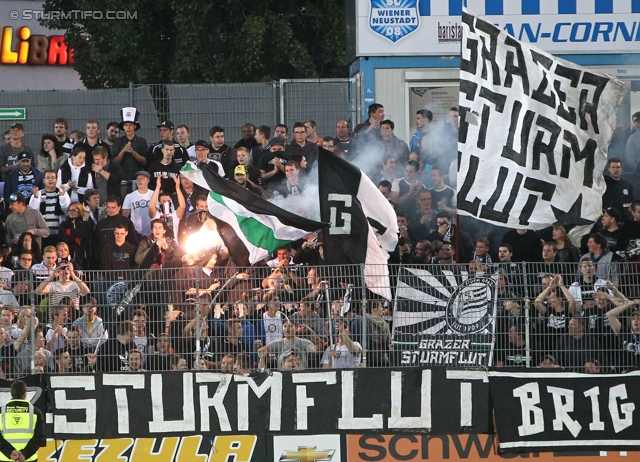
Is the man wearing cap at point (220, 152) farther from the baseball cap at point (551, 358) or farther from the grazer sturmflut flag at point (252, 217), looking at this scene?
the baseball cap at point (551, 358)

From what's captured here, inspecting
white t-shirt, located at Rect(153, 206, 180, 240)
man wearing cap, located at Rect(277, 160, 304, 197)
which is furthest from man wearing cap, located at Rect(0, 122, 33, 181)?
man wearing cap, located at Rect(277, 160, 304, 197)

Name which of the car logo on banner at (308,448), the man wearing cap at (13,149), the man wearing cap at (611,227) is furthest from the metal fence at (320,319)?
the man wearing cap at (13,149)

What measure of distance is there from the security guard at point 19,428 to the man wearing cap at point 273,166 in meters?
5.78

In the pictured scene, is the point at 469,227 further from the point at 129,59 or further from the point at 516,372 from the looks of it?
the point at 129,59

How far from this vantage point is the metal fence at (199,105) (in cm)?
2050

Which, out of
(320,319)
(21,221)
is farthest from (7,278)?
(21,221)

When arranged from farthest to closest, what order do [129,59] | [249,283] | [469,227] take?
[129,59], [469,227], [249,283]

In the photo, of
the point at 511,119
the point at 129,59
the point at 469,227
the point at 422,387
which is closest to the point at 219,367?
the point at 422,387

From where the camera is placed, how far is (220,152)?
18.4m

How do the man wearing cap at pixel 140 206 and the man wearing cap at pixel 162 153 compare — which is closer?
the man wearing cap at pixel 140 206

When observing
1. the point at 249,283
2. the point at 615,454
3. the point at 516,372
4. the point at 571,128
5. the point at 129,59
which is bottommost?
the point at 615,454

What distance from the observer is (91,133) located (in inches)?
729

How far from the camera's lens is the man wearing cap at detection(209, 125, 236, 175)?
17969 millimetres

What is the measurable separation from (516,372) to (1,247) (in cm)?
714
